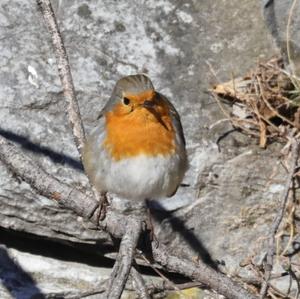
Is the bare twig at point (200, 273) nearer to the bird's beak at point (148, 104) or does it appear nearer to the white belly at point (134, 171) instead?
the white belly at point (134, 171)

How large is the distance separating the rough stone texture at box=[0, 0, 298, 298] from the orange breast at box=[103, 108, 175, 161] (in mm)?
744

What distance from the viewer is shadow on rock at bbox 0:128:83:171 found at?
455 centimetres

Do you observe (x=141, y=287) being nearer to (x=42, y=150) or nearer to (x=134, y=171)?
(x=134, y=171)

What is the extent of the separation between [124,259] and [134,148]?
3.07 ft

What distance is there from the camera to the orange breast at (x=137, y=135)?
384 centimetres

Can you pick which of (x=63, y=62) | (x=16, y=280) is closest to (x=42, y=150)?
(x=16, y=280)

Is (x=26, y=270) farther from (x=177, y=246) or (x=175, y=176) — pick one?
(x=175, y=176)

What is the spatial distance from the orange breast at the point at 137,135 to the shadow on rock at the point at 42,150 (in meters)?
0.72

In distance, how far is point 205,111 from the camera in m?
4.83

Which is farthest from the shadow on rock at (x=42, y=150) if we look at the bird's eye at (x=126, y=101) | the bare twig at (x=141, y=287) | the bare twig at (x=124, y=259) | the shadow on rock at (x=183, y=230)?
the bare twig at (x=124, y=259)

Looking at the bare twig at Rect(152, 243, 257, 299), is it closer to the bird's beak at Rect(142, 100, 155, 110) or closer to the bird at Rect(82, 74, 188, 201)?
the bird at Rect(82, 74, 188, 201)

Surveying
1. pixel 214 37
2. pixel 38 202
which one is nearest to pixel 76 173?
pixel 38 202

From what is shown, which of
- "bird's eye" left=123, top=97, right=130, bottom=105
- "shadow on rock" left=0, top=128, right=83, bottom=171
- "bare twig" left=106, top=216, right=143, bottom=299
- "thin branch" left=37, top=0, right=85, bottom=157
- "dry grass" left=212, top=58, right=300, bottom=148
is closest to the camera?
"bare twig" left=106, top=216, right=143, bottom=299

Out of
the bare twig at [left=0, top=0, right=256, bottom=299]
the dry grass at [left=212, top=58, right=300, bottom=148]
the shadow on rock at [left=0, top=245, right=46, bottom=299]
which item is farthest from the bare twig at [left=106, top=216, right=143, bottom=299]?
the dry grass at [left=212, top=58, right=300, bottom=148]
